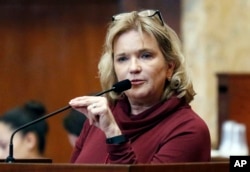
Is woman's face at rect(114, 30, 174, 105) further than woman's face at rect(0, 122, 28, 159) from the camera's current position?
No

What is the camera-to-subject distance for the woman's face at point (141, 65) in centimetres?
256

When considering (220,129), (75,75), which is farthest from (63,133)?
(220,129)

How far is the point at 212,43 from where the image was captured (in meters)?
6.03

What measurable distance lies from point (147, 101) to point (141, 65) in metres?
0.13

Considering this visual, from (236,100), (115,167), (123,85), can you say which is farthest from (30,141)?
(236,100)

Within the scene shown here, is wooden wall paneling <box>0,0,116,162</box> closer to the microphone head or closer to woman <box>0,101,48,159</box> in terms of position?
woman <box>0,101,48,159</box>

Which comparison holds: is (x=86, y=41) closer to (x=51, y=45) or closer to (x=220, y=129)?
(x=51, y=45)

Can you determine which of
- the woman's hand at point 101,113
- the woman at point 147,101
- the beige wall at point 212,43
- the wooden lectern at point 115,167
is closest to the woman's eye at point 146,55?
the woman at point 147,101

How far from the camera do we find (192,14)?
596 centimetres

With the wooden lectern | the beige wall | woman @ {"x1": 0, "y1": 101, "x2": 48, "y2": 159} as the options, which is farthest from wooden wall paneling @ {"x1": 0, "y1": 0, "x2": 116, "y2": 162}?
the wooden lectern

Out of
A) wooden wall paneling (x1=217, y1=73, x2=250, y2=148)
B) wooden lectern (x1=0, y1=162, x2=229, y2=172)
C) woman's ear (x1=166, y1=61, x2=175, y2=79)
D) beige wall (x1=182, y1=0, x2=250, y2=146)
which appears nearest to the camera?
wooden lectern (x1=0, y1=162, x2=229, y2=172)

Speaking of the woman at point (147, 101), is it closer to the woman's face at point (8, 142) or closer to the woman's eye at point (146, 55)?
the woman's eye at point (146, 55)

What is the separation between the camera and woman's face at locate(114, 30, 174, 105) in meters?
2.56

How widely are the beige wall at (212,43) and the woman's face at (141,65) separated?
10.9 feet
